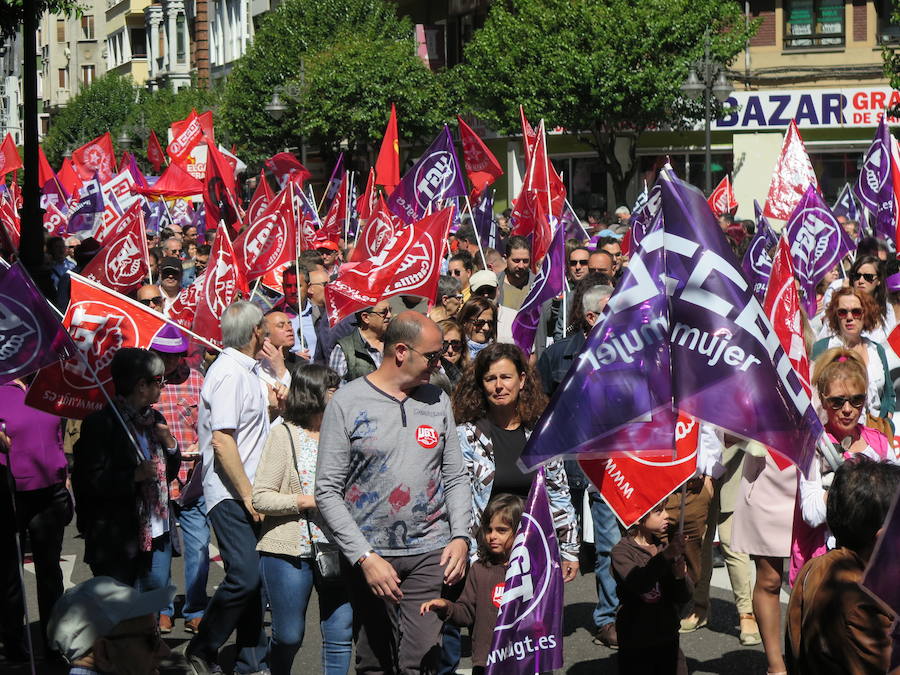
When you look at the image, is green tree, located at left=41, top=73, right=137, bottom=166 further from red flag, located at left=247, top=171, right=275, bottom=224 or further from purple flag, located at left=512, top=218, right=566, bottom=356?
purple flag, located at left=512, top=218, right=566, bottom=356

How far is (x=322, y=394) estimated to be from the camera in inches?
245

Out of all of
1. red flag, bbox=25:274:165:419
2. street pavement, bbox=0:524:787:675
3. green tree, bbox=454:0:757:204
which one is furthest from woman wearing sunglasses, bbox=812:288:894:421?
green tree, bbox=454:0:757:204

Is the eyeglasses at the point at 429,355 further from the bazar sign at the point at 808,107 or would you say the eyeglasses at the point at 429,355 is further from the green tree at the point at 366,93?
the green tree at the point at 366,93

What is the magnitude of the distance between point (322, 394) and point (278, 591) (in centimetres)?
85

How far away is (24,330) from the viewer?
6.65m

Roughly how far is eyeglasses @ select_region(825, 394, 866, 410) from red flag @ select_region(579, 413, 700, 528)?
0.56 m

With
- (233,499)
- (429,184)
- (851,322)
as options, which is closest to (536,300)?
(851,322)

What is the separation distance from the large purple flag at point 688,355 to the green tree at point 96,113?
195 ft

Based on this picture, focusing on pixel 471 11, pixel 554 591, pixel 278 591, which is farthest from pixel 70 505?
pixel 471 11

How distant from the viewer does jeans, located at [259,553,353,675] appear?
6031mm

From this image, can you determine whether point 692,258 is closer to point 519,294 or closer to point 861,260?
point 861,260

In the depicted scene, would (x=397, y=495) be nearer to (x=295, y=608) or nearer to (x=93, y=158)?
(x=295, y=608)

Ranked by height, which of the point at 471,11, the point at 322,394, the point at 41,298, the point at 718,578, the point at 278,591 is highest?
the point at 471,11

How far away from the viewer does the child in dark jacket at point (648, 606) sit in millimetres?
5637
